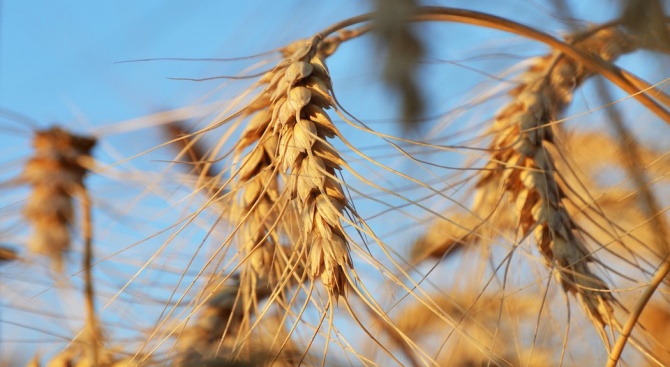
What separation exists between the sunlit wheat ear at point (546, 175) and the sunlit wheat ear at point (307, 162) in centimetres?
31

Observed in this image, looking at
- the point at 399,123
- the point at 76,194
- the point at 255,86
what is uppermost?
the point at 76,194

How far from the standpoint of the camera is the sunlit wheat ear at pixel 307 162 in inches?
39.8

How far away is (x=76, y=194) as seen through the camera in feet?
6.40

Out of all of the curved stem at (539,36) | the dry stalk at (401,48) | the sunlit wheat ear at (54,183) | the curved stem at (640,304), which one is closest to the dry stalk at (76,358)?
the sunlit wheat ear at (54,183)

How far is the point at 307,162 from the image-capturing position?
109 cm

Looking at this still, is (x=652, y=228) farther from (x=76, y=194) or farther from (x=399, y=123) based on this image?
(x=76, y=194)

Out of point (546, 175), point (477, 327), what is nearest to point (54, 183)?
point (477, 327)

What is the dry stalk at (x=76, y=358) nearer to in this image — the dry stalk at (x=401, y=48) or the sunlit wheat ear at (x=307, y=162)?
the sunlit wheat ear at (x=307, y=162)

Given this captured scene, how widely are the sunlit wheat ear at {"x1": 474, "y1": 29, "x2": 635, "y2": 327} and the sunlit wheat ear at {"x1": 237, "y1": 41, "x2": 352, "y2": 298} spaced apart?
1.02 feet

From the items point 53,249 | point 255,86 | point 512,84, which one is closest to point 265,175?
point 255,86

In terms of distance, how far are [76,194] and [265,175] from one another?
2.95 feet

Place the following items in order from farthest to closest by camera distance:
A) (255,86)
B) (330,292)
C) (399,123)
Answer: (255,86), (330,292), (399,123)

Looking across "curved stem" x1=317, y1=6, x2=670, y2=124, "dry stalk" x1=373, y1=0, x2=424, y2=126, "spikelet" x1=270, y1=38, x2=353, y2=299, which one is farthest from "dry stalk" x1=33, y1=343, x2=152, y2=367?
"dry stalk" x1=373, y1=0, x2=424, y2=126

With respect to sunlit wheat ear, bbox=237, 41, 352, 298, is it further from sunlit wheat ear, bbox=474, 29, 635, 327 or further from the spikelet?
sunlit wheat ear, bbox=474, 29, 635, 327
